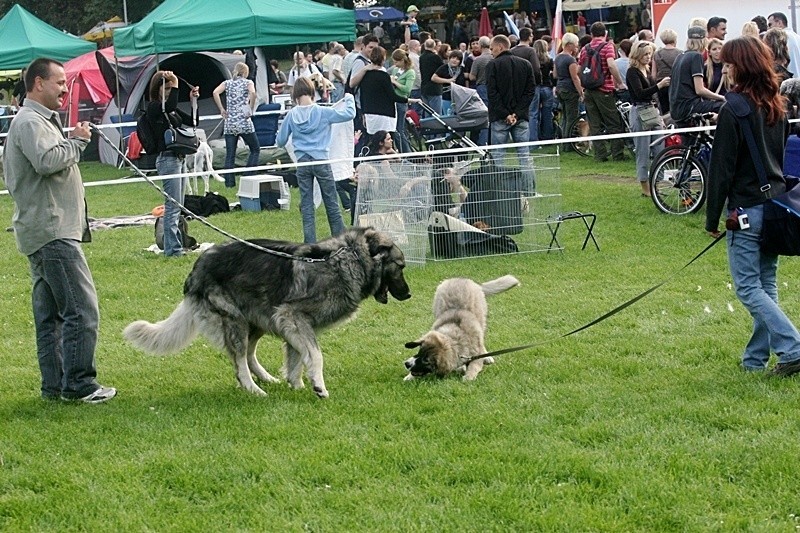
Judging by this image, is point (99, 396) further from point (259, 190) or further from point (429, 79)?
point (429, 79)

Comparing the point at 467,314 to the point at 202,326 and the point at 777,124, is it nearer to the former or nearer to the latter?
the point at 202,326

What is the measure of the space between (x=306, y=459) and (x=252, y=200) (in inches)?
401

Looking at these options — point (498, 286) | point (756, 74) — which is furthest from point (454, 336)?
point (756, 74)

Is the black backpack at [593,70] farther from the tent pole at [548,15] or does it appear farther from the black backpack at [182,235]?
the tent pole at [548,15]

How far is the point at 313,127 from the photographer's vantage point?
38.1 feet

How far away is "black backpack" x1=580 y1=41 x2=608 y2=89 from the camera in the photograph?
17391 millimetres

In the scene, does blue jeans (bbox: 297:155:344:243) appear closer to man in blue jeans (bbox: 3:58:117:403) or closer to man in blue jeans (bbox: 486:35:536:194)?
man in blue jeans (bbox: 486:35:536:194)

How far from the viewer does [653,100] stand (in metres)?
15.1

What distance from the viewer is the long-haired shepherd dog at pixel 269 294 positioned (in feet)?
22.4

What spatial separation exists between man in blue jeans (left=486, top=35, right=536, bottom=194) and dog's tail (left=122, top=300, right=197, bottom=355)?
846 cm

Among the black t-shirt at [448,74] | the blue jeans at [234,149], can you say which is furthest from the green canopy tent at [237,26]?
the blue jeans at [234,149]

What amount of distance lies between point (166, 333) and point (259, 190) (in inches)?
335

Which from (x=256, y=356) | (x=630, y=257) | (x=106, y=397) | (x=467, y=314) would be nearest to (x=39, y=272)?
(x=106, y=397)

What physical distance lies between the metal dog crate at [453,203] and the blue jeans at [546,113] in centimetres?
910
